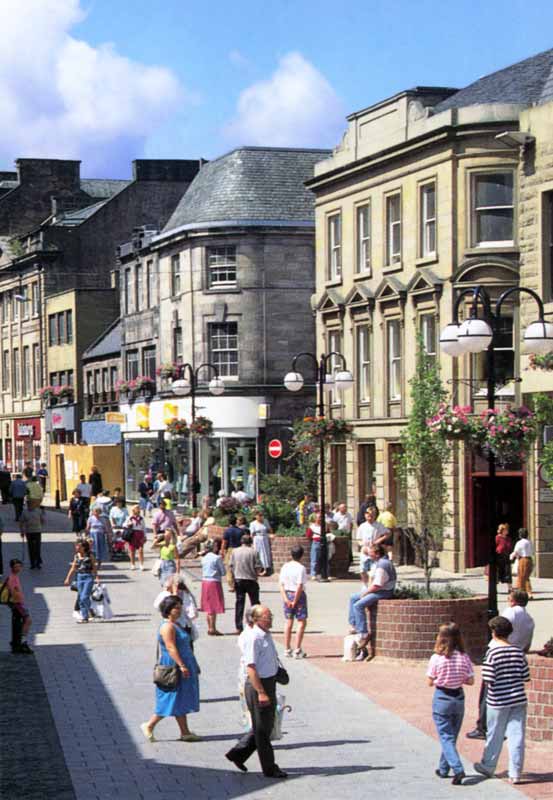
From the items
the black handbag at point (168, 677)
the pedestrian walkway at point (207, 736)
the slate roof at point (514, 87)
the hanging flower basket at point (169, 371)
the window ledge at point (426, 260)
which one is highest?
the slate roof at point (514, 87)

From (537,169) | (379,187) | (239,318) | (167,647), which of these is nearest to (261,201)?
(239,318)

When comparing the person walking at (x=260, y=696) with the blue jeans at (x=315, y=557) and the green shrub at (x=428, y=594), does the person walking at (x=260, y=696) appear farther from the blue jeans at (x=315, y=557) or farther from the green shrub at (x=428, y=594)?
the blue jeans at (x=315, y=557)

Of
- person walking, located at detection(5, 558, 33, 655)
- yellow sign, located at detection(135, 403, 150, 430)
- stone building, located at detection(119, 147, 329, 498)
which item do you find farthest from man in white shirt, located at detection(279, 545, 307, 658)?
yellow sign, located at detection(135, 403, 150, 430)

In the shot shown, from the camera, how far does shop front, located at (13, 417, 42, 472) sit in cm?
8525

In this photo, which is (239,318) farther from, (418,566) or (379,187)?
(418,566)

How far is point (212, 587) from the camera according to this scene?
2491 centimetres

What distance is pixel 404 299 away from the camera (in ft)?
137

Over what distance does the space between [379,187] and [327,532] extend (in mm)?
11657

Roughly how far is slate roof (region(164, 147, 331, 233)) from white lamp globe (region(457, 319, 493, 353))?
38.7 m

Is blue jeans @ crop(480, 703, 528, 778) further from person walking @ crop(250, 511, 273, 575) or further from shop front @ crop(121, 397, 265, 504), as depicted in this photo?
shop front @ crop(121, 397, 265, 504)

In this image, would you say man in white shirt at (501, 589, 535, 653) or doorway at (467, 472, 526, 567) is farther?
doorway at (467, 472, 526, 567)

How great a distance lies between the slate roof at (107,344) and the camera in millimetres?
72500

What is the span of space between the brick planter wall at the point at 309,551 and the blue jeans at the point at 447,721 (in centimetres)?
2154

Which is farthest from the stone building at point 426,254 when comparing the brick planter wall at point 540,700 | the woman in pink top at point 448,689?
the woman in pink top at point 448,689
